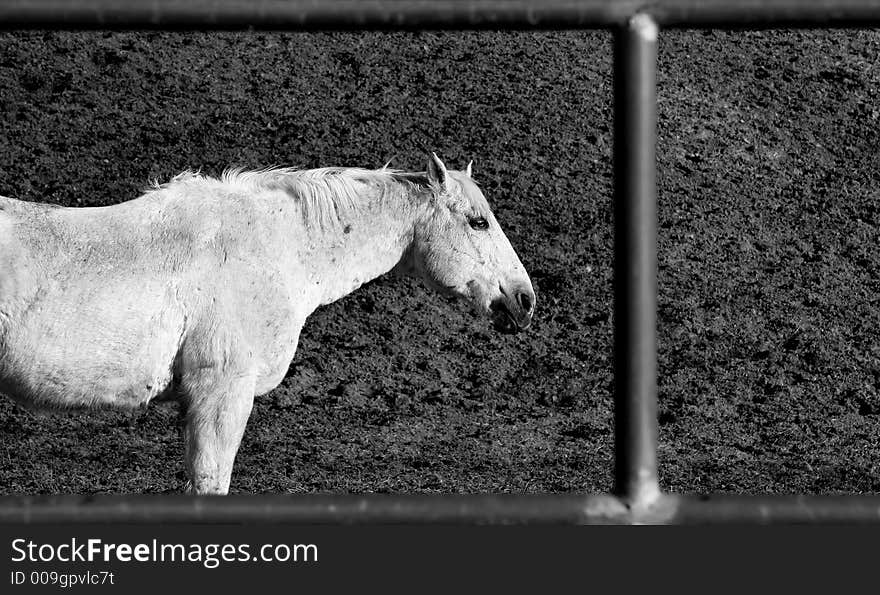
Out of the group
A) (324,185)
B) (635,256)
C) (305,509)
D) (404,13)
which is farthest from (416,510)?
(324,185)

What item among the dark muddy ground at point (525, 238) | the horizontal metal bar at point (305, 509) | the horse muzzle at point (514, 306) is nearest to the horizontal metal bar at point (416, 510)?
the horizontal metal bar at point (305, 509)

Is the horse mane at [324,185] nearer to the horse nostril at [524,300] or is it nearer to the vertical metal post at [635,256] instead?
the horse nostril at [524,300]

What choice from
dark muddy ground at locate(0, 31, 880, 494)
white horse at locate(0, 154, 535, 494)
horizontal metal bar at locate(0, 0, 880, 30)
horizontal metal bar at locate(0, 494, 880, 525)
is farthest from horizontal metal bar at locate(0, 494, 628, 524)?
dark muddy ground at locate(0, 31, 880, 494)

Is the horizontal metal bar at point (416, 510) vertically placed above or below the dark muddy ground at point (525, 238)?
below

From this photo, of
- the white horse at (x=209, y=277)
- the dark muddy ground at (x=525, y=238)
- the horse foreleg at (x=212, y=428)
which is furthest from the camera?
the dark muddy ground at (x=525, y=238)

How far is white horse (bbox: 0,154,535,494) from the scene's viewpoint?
14.1 feet

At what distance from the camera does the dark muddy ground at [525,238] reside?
840cm

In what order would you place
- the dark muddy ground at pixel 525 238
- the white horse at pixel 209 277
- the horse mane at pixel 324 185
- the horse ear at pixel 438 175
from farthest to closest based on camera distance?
the dark muddy ground at pixel 525 238 → the horse ear at pixel 438 175 → the horse mane at pixel 324 185 → the white horse at pixel 209 277

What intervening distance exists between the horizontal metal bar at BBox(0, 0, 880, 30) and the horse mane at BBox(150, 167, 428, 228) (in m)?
3.48

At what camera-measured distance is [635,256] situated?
1.36 m

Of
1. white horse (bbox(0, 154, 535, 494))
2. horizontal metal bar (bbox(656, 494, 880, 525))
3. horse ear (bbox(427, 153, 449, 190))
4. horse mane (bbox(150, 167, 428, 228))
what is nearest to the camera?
horizontal metal bar (bbox(656, 494, 880, 525))

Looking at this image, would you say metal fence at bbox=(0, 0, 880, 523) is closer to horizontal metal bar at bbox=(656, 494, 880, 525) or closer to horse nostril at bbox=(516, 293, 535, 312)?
horizontal metal bar at bbox=(656, 494, 880, 525)

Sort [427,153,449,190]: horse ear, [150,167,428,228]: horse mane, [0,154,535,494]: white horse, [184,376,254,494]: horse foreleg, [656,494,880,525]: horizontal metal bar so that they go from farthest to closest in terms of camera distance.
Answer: [427,153,449,190]: horse ear < [150,167,428,228]: horse mane < [184,376,254,494]: horse foreleg < [0,154,535,494]: white horse < [656,494,880,525]: horizontal metal bar

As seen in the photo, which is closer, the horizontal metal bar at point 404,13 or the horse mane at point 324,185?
the horizontal metal bar at point 404,13
